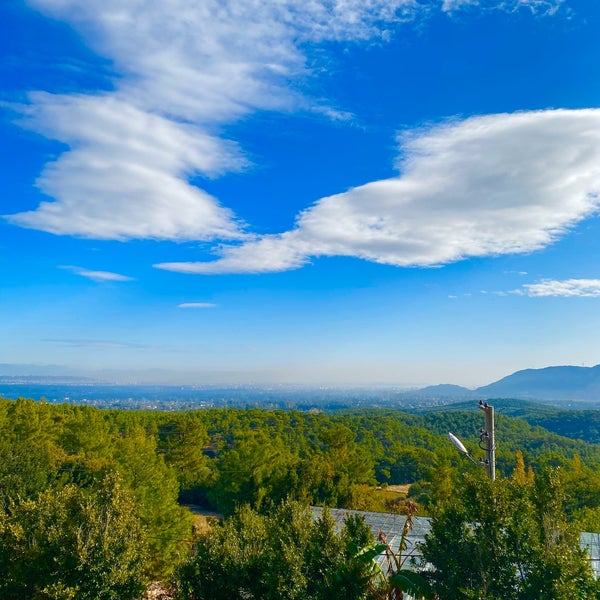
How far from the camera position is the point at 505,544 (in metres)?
9.84

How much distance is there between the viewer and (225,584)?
41.3 ft

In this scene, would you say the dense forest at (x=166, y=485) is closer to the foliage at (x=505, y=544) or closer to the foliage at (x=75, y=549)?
the foliage at (x=75, y=549)

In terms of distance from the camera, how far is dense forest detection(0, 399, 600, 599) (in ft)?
41.4

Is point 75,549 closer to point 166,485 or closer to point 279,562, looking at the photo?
point 279,562

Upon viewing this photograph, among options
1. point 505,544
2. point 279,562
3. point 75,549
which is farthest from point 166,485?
point 505,544

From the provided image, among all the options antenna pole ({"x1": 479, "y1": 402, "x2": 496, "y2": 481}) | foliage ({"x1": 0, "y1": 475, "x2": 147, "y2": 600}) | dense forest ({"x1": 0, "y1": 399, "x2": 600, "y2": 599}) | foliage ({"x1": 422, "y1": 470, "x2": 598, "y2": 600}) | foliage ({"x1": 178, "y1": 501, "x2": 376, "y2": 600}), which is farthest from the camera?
dense forest ({"x1": 0, "y1": 399, "x2": 600, "y2": 599})

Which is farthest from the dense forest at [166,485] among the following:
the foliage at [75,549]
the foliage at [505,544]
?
the foliage at [505,544]

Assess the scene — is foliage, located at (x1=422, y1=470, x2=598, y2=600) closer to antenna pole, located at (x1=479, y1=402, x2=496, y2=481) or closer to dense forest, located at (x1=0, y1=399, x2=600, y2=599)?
antenna pole, located at (x1=479, y1=402, x2=496, y2=481)

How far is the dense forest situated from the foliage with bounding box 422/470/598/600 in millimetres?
538

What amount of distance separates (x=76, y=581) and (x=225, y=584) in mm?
3977

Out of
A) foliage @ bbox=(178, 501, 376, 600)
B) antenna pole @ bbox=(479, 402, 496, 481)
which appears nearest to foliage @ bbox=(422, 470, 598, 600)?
antenna pole @ bbox=(479, 402, 496, 481)

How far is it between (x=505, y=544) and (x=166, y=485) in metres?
21.5

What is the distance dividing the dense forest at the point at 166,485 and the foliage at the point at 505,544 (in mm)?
538

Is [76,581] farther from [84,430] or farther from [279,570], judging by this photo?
[84,430]
